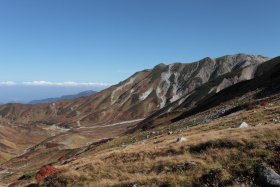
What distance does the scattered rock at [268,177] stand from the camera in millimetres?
15523

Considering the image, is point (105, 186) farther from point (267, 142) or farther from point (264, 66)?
point (264, 66)

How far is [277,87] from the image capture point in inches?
2751

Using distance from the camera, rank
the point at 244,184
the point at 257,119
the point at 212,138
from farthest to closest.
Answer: the point at 257,119, the point at 212,138, the point at 244,184

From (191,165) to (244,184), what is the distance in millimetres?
4402

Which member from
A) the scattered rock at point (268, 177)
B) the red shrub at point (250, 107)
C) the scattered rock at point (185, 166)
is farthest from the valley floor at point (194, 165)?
the red shrub at point (250, 107)

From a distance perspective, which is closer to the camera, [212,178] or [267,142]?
[212,178]

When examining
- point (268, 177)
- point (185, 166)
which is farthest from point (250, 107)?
point (268, 177)

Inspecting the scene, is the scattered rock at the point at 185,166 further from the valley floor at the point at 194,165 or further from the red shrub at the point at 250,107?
the red shrub at the point at 250,107

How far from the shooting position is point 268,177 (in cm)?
1583

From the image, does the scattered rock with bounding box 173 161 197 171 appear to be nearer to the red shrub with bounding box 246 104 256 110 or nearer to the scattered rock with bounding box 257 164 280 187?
the scattered rock with bounding box 257 164 280 187

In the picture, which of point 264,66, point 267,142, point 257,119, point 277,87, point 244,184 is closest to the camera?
point 244,184

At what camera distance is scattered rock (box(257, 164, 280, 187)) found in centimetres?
1552

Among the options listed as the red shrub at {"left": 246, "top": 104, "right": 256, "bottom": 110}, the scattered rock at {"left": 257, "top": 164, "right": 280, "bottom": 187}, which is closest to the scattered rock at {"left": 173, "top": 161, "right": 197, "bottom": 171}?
the scattered rock at {"left": 257, "top": 164, "right": 280, "bottom": 187}

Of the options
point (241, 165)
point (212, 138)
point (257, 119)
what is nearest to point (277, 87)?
point (257, 119)
